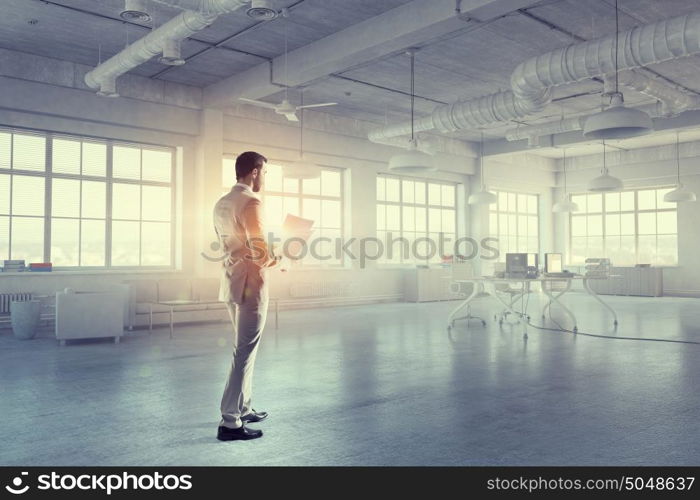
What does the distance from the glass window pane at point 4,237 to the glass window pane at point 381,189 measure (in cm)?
802

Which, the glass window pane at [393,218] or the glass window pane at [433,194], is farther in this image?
the glass window pane at [433,194]

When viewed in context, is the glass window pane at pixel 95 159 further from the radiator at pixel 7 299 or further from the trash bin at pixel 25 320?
the trash bin at pixel 25 320

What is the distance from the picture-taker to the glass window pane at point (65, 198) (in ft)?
31.1

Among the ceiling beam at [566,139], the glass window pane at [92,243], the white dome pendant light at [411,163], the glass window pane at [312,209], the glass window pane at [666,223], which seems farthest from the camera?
the glass window pane at [666,223]

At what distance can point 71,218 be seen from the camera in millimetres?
9633

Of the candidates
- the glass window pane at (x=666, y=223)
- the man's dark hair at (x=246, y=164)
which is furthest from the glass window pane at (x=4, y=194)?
the glass window pane at (x=666, y=223)

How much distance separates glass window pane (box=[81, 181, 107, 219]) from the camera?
32.1 feet

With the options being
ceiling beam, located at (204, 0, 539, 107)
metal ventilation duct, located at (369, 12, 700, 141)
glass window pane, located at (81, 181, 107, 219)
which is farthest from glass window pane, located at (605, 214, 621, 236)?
glass window pane, located at (81, 181, 107, 219)

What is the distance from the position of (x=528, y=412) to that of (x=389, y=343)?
3370 millimetres

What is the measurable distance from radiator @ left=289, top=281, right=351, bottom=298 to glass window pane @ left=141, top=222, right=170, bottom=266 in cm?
266

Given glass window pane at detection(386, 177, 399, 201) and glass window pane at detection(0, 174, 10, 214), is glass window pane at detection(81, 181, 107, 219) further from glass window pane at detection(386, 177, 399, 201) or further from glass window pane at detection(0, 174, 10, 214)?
glass window pane at detection(386, 177, 399, 201)

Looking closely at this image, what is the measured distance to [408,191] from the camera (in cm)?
1500
